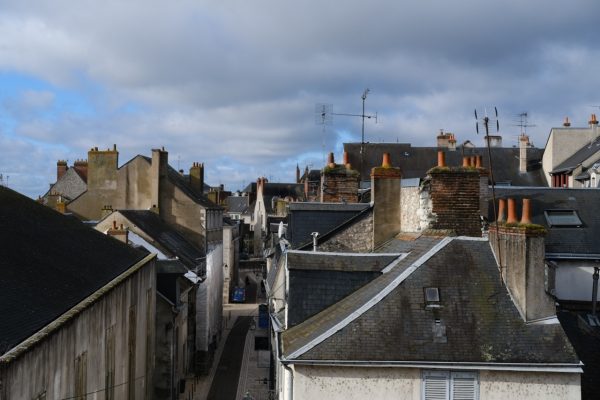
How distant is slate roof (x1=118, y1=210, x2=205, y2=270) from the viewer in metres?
27.9

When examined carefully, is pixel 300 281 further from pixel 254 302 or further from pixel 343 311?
pixel 254 302

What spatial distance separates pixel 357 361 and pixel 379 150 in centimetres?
3920

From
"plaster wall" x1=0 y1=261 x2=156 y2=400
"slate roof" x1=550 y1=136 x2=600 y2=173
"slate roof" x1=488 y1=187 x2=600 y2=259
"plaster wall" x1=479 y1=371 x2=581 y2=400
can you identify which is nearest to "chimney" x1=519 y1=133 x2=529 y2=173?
"slate roof" x1=550 y1=136 x2=600 y2=173

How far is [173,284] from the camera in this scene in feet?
83.7

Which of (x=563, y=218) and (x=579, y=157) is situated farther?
(x=579, y=157)

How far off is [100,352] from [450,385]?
26.7 feet

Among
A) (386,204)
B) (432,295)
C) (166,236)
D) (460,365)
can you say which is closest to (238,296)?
(166,236)

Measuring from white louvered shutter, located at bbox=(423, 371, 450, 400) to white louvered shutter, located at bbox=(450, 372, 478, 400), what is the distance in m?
0.12

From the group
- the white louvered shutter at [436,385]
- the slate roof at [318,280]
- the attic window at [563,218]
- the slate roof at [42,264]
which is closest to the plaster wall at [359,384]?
the white louvered shutter at [436,385]

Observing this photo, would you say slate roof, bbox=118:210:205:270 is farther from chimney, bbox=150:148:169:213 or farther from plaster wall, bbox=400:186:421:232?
plaster wall, bbox=400:186:421:232

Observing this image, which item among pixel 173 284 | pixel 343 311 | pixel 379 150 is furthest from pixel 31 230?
pixel 379 150

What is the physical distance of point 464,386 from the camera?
11.4m

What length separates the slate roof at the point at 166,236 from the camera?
91.5ft

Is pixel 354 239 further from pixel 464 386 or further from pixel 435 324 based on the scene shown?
pixel 464 386
